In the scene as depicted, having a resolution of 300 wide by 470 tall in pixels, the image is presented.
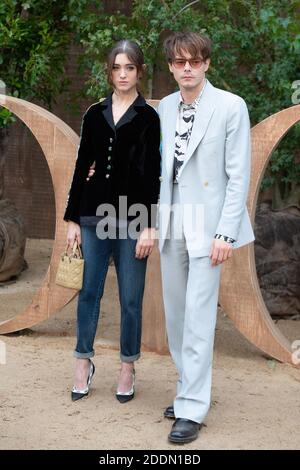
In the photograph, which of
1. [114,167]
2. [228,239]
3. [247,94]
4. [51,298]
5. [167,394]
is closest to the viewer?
[228,239]

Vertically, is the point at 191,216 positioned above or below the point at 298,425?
above

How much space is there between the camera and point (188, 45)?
3.88m

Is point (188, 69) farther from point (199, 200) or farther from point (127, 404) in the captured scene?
point (127, 404)

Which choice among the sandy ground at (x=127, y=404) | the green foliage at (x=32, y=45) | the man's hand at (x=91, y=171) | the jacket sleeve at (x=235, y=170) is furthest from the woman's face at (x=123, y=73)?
the green foliage at (x=32, y=45)

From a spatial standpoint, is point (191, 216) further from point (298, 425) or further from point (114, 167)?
point (298, 425)

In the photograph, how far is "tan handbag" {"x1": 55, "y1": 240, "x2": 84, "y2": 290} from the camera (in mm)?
4242

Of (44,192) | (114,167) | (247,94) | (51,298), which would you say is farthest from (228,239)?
(44,192)

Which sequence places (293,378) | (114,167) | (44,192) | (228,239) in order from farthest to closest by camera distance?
(44,192)
(293,378)
(114,167)
(228,239)

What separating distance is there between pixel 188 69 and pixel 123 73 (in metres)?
0.36

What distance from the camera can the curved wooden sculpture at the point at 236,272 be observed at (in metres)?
5.12

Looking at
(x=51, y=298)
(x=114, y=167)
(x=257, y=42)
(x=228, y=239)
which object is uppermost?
(x=257, y=42)

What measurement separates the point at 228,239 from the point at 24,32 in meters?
3.64

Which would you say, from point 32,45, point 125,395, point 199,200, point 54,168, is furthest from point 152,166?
point 32,45

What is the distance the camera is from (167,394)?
460cm
